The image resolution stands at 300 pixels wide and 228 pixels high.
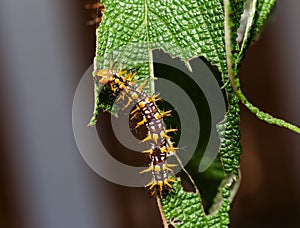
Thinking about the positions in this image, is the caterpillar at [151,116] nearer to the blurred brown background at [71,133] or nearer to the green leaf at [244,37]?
the green leaf at [244,37]

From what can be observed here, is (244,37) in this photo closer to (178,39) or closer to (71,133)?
(178,39)

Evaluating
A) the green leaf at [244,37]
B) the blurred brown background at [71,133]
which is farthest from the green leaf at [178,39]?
the blurred brown background at [71,133]

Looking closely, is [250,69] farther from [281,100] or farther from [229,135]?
[229,135]

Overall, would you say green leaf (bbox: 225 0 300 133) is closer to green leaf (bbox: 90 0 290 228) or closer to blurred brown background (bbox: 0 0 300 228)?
green leaf (bbox: 90 0 290 228)

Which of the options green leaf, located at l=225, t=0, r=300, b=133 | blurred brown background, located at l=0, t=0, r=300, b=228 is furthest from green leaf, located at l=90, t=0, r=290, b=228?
blurred brown background, located at l=0, t=0, r=300, b=228

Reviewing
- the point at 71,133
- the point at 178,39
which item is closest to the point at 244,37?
the point at 178,39

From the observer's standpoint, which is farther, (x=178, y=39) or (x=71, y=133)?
(x=71, y=133)
